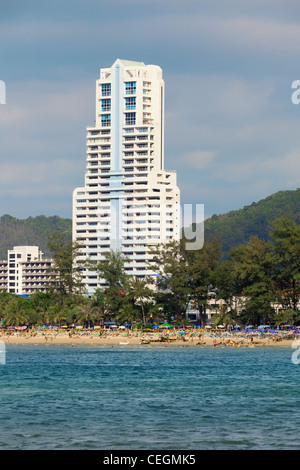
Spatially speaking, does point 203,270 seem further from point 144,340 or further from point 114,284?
point 114,284

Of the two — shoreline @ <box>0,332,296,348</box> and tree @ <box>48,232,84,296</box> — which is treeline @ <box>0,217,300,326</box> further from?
shoreline @ <box>0,332,296,348</box>

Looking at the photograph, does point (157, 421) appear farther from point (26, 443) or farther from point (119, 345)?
point (119, 345)

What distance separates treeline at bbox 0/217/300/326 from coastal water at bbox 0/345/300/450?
31984 mm

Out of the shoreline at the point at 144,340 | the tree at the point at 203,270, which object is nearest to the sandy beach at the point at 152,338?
the shoreline at the point at 144,340

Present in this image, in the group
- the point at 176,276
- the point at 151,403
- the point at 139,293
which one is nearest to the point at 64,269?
the point at 139,293

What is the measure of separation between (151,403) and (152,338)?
78930 millimetres

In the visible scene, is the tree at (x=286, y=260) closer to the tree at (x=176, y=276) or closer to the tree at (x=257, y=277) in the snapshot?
the tree at (x=257, y=277)

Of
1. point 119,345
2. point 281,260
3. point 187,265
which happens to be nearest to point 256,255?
point 281,260

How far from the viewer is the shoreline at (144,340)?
11662 centimetres

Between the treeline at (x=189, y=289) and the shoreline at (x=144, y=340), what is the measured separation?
565 centimetres

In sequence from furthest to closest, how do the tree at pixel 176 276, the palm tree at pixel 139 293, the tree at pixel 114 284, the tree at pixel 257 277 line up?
the tree at pixel 114 284 → the palm tree at pixel 139 293 → the tree at pixel 176 276 → the tree at pixel 257 277

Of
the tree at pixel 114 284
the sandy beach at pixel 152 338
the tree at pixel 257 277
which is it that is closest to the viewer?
the sandy beach at pixel 152 338

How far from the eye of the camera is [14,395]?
184 feet

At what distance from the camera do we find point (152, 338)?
129000mm
